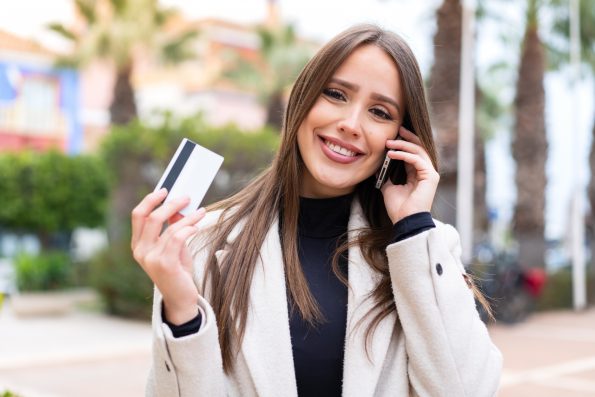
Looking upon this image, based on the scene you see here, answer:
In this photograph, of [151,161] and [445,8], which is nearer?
[151,161]

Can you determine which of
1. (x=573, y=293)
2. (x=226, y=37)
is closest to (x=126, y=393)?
(x=573, y=293)

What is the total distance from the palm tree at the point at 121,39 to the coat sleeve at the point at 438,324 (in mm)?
16704

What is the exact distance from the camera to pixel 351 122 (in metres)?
1.75

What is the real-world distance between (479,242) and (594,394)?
7.28 metres

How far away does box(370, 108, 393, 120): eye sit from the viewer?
179 centimetres

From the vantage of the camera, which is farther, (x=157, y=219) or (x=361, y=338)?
(x=361, y=338)

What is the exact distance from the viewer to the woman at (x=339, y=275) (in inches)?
65.3

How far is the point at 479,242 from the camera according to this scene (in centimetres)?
1438

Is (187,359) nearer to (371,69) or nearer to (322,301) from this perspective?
(322,301)

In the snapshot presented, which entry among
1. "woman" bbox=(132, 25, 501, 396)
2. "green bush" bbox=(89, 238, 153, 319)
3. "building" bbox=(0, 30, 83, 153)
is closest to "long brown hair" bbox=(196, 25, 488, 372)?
"woman" bbox=(132, 25, 501, 396)

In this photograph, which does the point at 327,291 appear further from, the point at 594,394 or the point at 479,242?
the point at 479,242

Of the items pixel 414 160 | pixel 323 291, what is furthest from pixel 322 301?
pixel 414 160

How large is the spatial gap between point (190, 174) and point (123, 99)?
17.3m

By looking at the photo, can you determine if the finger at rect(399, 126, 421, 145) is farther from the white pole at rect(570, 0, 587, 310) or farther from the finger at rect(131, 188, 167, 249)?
the white pole at rect(570, 0, 587, 310)
